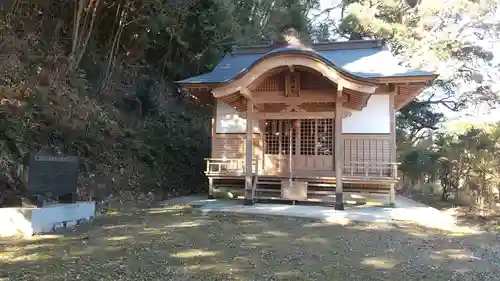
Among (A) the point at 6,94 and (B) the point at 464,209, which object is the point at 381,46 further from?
(A) the point at 6,94

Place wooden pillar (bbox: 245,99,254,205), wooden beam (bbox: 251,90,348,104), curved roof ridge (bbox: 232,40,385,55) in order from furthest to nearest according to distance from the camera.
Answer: curved roof ridge (bbox: 232,40,385,55) → wooden pillar (bbox: 245,99,254,205) → wooden beam (bbox: 251,90,348,104)

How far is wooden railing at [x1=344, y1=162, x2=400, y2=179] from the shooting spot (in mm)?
9867

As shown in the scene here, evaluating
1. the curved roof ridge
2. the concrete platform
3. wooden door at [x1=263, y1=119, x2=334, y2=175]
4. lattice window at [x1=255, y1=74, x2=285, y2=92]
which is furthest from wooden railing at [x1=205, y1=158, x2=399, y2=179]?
the curved roof ridge

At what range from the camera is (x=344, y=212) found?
28.0 ft

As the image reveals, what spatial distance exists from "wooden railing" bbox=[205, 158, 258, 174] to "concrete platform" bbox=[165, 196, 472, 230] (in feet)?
3.67

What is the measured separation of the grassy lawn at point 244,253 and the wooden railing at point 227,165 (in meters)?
3.82

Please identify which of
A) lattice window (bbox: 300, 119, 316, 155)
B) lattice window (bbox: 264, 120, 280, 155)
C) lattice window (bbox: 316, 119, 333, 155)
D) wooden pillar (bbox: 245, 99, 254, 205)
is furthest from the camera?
lattice window (bbox: 264, 120, 280, 155)

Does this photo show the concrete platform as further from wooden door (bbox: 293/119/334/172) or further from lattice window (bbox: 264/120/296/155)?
lattice window (bbox: 264/120/296/155)

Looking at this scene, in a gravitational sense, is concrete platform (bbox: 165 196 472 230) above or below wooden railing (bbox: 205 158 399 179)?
below

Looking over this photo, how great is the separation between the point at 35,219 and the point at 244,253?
10.2 feet

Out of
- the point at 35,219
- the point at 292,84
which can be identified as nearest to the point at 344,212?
the point at 292,84

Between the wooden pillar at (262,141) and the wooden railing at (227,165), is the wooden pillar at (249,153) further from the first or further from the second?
the wooden pillar at (262,141)

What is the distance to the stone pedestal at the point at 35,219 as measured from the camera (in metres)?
5.52

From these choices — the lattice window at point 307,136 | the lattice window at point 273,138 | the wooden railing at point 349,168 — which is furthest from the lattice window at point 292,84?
the wooden railing at point 349,168
